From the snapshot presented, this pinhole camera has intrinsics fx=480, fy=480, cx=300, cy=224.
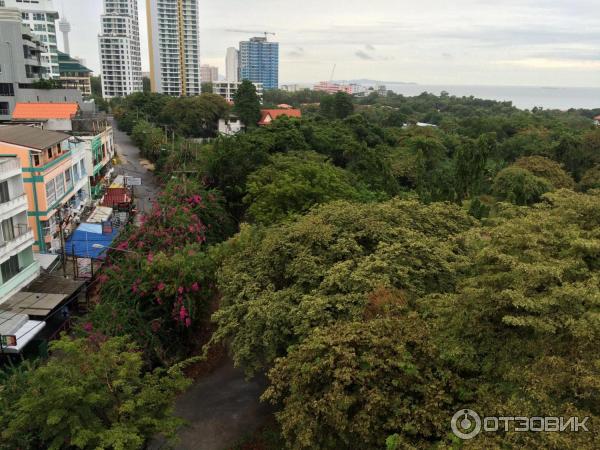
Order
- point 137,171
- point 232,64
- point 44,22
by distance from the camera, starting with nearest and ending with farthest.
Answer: point 137,171, point 44,22, point 232,64

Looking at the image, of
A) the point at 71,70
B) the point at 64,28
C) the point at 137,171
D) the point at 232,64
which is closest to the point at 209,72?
the point at 232,64

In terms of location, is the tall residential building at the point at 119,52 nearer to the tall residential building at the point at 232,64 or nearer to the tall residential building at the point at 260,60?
the tall residential building at the point at 232,64

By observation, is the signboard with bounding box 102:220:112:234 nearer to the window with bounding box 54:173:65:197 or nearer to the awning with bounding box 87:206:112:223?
the awning with bounding box 87:206:112:223

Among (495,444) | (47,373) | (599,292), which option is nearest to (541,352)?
(599,292)

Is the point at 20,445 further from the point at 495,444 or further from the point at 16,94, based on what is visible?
the point at 16,94

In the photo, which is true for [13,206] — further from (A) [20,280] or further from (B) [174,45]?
(B) [174,45]

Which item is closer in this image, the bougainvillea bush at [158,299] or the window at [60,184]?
the bougainvillea bush at [158,299]

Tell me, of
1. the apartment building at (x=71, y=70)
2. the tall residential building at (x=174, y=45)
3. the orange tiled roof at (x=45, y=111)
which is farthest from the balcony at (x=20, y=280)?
the tall residential building at (x=174, y=45)
